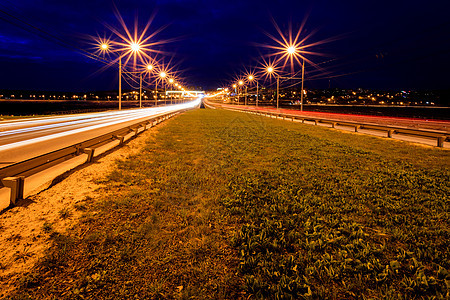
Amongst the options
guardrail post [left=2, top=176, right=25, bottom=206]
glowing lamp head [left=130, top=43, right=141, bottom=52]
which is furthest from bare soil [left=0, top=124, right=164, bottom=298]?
glowing lamp head [left=130, top=43, right=141, bottom=52]

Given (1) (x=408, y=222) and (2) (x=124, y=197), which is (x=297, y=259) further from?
(2) (x=124, y=197)

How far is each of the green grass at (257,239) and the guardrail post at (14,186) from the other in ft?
4.68

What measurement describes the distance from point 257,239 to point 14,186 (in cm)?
508

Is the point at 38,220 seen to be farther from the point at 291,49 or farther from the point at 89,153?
the point at 291,49

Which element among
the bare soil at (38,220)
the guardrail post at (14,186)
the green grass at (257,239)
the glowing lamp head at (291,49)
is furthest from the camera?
the glowing lamp head at (291,49)

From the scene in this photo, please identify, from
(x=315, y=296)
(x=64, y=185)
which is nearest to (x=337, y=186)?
(x=315, y=296)

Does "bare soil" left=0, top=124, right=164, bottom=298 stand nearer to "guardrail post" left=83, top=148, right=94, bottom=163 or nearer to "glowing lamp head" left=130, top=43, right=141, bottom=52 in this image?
"guardrail post" left=83, top=148, right=94, bottom=163

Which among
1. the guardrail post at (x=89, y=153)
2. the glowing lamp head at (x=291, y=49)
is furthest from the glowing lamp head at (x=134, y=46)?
the guardrail post at (x=89, y=153)

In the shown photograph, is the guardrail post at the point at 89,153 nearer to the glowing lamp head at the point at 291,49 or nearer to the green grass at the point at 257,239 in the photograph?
the green grass at the point at 257,239

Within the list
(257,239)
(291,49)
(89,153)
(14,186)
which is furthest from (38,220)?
(291,49)

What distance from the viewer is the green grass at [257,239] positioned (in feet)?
9.72

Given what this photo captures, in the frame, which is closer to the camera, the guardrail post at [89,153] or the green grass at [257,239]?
the green grass at [257,239]

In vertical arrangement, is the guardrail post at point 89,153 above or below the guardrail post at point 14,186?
above

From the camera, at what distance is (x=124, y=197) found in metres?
5.76
